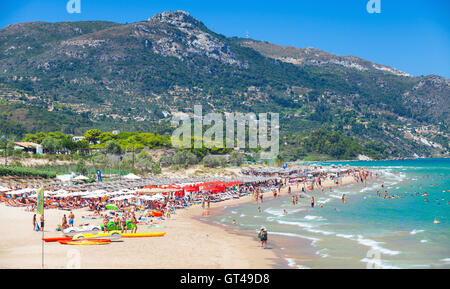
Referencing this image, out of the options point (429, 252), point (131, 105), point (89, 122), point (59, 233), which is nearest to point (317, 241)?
point (429, 252)

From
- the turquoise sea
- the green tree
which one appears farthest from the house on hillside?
the turquoise sea

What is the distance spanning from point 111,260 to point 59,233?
703cm

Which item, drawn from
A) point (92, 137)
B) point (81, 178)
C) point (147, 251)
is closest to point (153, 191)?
point (81, 178)

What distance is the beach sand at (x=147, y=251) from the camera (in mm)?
17062

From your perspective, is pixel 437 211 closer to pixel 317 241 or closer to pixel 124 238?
pixel 317 241

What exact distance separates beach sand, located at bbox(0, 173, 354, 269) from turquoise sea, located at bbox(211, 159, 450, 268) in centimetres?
168

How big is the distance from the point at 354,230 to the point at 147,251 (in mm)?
13536

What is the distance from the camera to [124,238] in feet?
74.4

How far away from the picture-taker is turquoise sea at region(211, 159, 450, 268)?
759 inches

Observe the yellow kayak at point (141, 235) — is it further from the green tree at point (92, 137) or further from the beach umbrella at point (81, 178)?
the green tree at point (92, 137)

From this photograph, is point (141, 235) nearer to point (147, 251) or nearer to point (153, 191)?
point (147, 251)

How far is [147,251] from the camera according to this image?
19.7m

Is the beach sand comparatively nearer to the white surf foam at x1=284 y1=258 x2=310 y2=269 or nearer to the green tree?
the white surf foam at x1=284 y1=258 x2=310 y2=269

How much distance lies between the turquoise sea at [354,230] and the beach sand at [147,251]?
168cm
